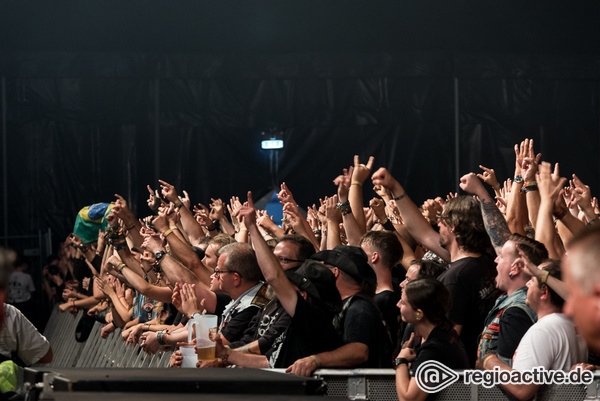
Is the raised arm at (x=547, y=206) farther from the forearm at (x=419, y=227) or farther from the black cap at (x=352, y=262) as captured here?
the black cap at (x=352, y=262)

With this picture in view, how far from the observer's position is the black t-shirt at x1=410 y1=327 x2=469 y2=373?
11.5 ft

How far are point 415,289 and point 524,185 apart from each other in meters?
1.23

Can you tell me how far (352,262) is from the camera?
164 inches

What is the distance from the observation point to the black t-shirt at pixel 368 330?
3.96 m

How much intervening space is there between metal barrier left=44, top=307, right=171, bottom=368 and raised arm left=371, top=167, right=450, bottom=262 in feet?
8.11

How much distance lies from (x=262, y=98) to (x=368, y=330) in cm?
905

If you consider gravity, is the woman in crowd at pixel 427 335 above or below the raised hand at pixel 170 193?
below

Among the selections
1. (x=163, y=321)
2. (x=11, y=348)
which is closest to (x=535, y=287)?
(x=11, y=348)

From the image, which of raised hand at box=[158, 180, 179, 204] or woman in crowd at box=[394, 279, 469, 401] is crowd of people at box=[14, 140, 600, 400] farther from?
raised hand at box=[158, 180, 179, 204]

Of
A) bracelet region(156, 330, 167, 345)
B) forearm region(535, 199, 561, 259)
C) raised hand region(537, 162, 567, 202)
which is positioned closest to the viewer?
forearm region(535, 199, 561, 259)

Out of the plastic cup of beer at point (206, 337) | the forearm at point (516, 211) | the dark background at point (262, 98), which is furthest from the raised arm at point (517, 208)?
the dark background at point (262, 98)

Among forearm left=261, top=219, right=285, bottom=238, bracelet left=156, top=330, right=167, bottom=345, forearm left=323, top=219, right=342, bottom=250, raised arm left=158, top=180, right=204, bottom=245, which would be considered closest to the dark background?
raised arm left=158, top=180, right=204, bottom=245

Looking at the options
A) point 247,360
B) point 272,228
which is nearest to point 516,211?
point 247,360

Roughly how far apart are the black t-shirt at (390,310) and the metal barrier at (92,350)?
7.89ft
